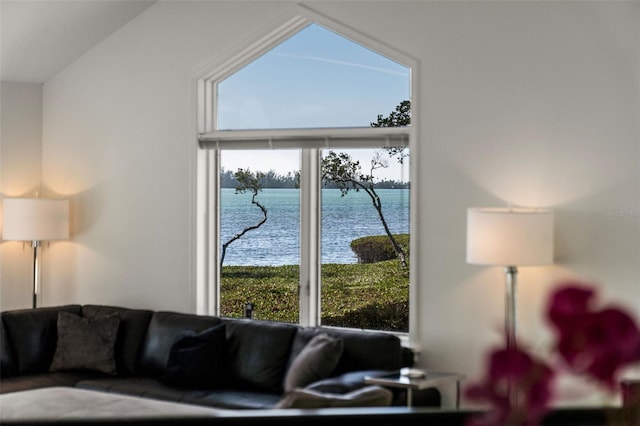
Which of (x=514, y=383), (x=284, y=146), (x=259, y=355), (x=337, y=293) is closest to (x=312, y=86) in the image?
(x=284, y=146)

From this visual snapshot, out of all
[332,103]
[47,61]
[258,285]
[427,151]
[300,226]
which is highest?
[47,61]

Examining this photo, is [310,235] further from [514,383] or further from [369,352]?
[514,383]

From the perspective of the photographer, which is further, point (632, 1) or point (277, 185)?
point (277, 185)

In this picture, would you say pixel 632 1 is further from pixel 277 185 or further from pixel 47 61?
pixel 47 61

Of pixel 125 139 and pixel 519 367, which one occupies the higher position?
pixel 125 139

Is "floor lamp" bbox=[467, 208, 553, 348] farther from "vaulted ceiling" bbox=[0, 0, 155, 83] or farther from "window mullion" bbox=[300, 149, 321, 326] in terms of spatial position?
"vaulted ceiling" bbox=[0, 0, 155, 83]

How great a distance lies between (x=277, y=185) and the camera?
598cm

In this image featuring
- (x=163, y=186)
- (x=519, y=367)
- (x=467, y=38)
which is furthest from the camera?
(x=163, y=186)

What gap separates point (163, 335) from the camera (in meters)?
5.68

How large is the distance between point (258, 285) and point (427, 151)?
1613 mm

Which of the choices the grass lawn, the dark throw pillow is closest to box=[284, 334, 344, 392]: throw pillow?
the dark throw pillow

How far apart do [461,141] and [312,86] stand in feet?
4.00

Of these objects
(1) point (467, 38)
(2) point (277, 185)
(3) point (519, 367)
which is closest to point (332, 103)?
(2) point (277, 185)

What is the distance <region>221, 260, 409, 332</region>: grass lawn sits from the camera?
5586 mm
